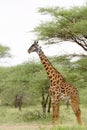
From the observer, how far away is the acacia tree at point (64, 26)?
15859 mm

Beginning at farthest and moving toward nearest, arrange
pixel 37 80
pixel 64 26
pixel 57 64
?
pixel 37 80, pixel 57 64, pixel 64 26

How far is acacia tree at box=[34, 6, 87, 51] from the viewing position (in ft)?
52.0

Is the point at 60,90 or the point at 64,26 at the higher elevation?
the point at 64,26

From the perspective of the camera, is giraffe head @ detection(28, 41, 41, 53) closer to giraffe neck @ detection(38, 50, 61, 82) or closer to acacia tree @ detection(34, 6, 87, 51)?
giraffe neck @ detection(38, 50, 61, 82)

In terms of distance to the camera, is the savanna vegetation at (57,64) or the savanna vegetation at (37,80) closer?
the savanna vegetation at (57,64)

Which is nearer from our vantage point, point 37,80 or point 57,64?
point 57,64

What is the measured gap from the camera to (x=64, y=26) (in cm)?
1634

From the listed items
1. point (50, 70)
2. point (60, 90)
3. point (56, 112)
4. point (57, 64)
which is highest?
point (57, 64)

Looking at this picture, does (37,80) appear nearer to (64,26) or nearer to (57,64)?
(57,64)

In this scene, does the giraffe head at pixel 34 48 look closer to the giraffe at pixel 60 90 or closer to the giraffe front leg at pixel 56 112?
the giraffe at pixel 60 90

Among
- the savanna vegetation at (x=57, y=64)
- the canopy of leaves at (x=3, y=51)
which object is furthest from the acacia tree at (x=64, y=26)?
the canopy of leaves at (x=3, y=51)

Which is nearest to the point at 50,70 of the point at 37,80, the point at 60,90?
the point at 60,90

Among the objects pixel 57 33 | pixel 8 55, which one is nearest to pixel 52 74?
pixel 57 33

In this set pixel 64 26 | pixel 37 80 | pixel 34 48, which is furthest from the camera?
pixel 37 80
